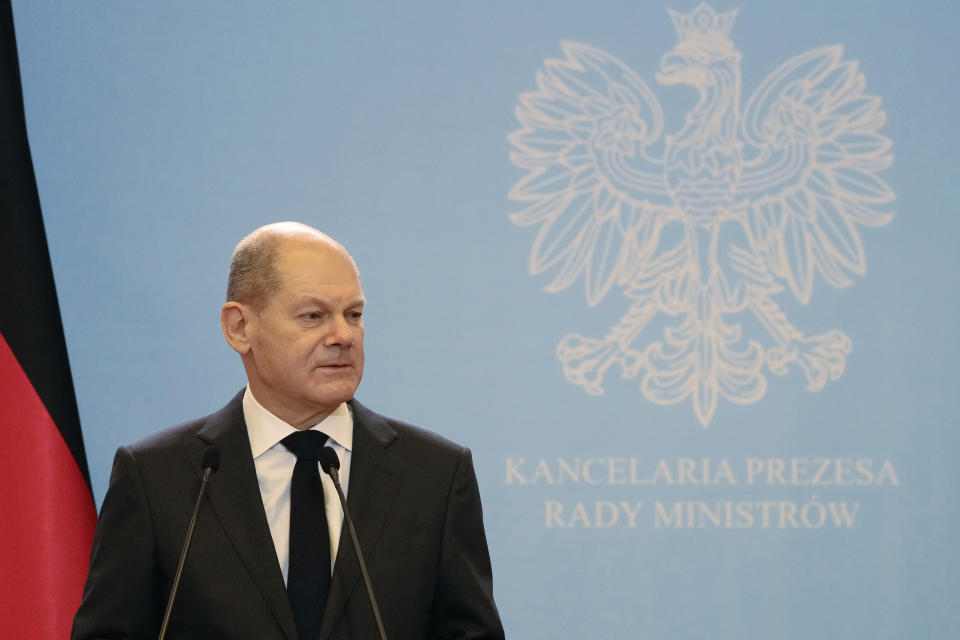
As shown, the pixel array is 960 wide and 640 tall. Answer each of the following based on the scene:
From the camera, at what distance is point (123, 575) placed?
5.55 feet

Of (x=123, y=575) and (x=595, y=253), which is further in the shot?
(x=595, y=253)

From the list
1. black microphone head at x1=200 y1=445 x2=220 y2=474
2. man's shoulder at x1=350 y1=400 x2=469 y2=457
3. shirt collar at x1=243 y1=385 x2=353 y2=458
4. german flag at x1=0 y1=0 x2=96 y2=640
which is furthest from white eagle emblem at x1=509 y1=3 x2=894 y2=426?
black microphone head at x1=200 y1=445 x2=220 y2=474

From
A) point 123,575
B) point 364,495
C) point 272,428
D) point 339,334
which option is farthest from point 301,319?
point 123,575

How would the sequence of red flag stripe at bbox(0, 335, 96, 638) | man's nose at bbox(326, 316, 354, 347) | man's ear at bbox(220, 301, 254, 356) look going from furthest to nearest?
red flag stripe at bbox(0, 335, 96, 638), man's ear at bbox(220, 301, 254, 356), man's nose at bbox(326, 316, 354, 347)

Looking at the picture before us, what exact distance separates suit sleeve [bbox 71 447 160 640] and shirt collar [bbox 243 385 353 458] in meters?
0.20

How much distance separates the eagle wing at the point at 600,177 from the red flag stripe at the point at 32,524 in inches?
55.6

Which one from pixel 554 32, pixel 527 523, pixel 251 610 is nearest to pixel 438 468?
pixel 251 610

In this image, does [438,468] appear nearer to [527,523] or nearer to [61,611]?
[527,523]

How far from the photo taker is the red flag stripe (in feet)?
9.25

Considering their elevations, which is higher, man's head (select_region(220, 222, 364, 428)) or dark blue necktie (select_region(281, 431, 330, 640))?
man's head (select_region(220, 222, 364, 428))

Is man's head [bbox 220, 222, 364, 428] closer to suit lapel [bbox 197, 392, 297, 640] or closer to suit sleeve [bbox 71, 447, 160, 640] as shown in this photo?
suit lapel [bbox 197, 392, 297, 640]

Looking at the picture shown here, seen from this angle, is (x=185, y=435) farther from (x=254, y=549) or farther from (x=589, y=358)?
(x=589, y=358)

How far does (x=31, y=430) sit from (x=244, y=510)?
4.45 ft

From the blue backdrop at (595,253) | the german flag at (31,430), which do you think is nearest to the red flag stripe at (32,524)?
the german flag at (31,430)
